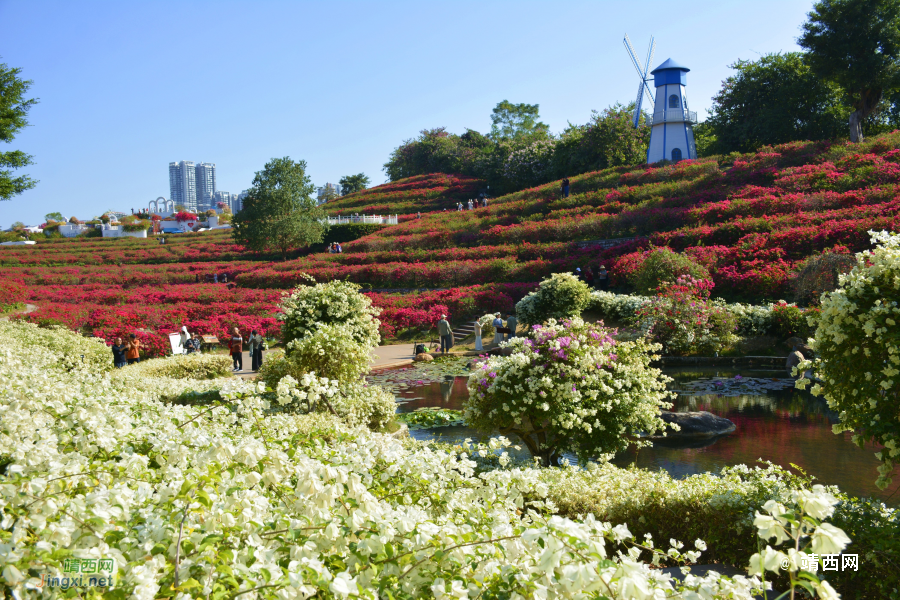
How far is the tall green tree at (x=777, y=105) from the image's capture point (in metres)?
38.8

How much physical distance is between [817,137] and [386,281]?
30723 mm

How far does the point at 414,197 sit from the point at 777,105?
33059mm

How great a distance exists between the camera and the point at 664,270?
20969 millimetres

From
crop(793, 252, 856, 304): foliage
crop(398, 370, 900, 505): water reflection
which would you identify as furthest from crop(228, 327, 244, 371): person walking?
crop(793, 252, 856, 304): foliage

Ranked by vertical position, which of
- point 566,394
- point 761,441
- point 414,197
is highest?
point 414,197

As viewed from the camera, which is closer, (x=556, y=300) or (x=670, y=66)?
(x=556, y=300)

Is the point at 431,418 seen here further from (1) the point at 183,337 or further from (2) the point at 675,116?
(2) the point at 675,116

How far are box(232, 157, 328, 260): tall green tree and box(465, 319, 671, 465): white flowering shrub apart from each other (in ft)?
115

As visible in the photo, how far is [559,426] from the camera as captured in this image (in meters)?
→ 7.46

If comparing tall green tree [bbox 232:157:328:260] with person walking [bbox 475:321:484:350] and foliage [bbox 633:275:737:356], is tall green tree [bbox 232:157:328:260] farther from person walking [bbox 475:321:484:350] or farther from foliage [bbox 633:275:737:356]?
foliage [bbox 633:275:737:356]

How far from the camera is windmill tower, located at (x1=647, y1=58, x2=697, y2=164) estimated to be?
43.8 metres

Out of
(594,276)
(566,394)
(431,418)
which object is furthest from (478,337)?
(566,394)

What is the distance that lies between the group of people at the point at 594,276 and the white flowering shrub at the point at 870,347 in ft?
63.5

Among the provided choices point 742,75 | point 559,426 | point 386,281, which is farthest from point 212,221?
point 559,426
